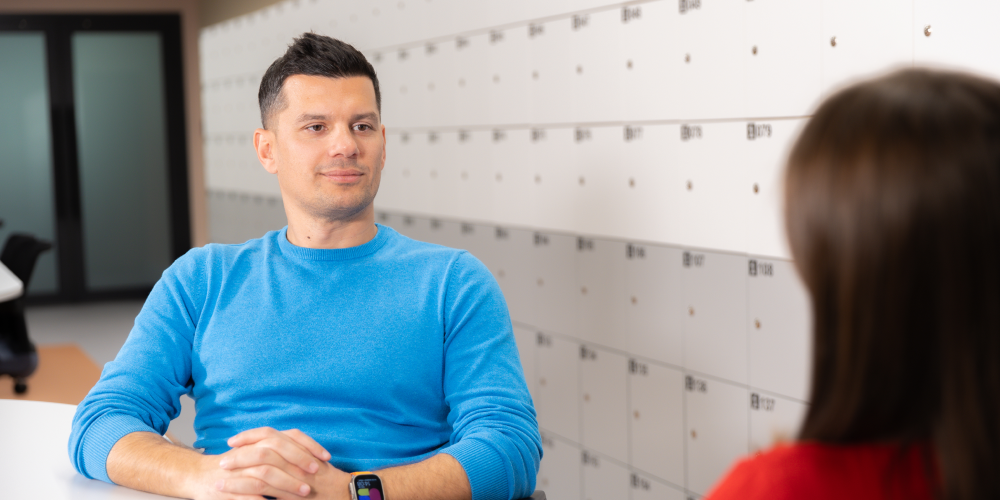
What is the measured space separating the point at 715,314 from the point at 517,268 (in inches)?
38.4

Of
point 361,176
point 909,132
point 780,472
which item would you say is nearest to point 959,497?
point 780,472

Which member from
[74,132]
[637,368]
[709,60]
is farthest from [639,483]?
[74,132]

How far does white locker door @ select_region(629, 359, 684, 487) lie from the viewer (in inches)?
94.7

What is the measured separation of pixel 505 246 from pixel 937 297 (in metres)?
2.59

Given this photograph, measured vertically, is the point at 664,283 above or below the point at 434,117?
below

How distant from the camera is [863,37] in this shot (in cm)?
185

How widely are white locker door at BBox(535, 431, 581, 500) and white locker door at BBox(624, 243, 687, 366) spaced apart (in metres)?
0.54

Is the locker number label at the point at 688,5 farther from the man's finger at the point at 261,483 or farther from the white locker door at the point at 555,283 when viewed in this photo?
the man's finger at the point at 261,483

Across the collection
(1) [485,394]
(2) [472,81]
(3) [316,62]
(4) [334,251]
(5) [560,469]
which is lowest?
(5) [560,469]

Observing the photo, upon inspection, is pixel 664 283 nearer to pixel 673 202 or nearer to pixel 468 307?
pixel 673 202

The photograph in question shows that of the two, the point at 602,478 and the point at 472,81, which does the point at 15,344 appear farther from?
the point at 602,478

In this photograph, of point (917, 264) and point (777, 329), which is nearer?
point (917, 264)

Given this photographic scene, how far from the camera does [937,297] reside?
565 mm

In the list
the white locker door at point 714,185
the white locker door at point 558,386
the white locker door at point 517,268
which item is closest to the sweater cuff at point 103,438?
the white locker door at point 714,185
